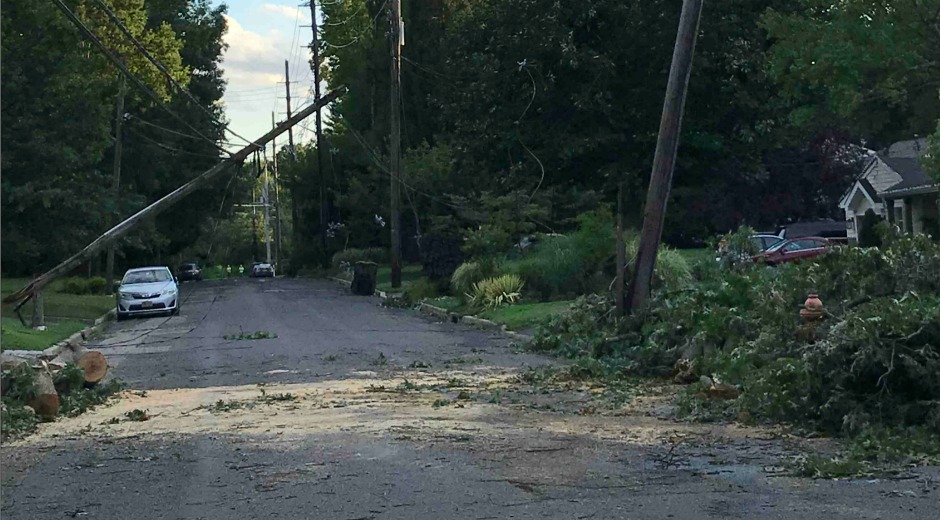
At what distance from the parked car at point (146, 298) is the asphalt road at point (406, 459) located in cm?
1794

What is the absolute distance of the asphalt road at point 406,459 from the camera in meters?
7.79

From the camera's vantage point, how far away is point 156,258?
82125 mm

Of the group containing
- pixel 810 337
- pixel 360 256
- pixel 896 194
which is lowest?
pixel 810 337

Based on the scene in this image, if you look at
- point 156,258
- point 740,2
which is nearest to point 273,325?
point 740,2

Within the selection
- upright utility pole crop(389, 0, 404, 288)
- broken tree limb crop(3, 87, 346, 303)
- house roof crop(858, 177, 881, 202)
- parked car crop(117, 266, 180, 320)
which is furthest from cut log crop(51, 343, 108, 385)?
house roof crop(858, 177, 881, 202)

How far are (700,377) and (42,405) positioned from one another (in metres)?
7.25

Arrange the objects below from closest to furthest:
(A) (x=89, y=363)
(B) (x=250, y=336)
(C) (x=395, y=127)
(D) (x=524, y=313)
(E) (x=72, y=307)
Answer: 1. (A) (x=89, y=363)
2. (B) (x=250, y=336)
3. (D) (x=524, y=313)
4. (E) (x=72, y=307)
5. (C) (x=395, y=127)

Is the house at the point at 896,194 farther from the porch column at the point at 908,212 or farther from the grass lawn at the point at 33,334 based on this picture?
the grass lawn at the point at 33,334

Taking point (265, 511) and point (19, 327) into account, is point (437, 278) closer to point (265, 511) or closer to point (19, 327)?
point (19, 327)

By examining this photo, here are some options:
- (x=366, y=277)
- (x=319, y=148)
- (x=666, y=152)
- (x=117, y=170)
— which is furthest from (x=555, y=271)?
(x=319, y=148)

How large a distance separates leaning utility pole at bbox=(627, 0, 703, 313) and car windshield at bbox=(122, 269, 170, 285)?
20.4m

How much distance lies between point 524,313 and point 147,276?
575 inches

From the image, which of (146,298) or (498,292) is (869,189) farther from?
(146,298)

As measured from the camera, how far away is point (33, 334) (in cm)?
2597
